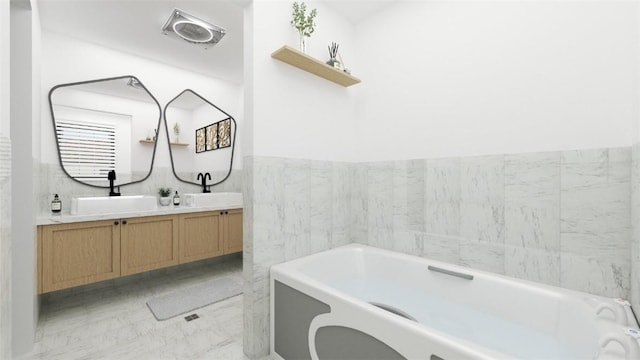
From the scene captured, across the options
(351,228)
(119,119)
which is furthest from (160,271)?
(351,228)

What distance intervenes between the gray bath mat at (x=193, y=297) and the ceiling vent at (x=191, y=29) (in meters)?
2.39

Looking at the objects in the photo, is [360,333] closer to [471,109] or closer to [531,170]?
[531,170]

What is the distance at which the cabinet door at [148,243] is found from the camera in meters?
2.20

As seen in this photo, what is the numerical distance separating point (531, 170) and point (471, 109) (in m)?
0.51

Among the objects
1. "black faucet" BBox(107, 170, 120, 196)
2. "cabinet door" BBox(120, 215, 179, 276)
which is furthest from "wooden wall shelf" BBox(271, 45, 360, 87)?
"black faucet" BBox(107, 170, 120, 196)

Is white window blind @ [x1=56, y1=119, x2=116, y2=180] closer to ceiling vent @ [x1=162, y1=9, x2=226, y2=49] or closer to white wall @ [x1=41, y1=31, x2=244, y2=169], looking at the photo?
white wall @ [x1=41, y1=31, x2=244, y2=169]

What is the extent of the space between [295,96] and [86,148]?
2.14 m

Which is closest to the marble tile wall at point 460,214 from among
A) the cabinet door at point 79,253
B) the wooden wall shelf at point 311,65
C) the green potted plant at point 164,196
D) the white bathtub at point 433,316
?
the white bathtub at point 433,316

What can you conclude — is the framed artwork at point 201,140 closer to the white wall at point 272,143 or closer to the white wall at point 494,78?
the white wall at point 272,143

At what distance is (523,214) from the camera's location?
145 centimetres

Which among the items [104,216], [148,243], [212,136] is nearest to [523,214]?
[148,243]

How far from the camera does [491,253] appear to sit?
61.4 inches

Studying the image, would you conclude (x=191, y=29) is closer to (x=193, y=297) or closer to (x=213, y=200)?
(x=213, y=200)

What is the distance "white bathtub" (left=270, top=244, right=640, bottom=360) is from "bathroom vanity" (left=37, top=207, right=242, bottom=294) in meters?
1.42
